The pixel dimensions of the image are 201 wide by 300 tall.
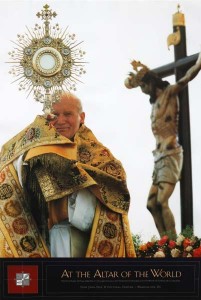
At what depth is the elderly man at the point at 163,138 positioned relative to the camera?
5738 millimetres

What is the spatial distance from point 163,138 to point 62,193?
0.84 metres

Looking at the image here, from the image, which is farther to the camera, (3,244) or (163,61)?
(163,61)

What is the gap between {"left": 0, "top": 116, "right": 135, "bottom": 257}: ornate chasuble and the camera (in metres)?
5.44

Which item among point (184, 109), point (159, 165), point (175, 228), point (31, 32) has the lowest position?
point (175, 228)

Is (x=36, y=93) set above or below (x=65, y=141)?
above

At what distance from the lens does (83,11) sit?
5754 millimetres

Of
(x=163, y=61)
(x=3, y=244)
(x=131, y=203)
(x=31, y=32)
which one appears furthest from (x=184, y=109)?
(x=3, y=244)

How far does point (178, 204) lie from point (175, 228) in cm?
17

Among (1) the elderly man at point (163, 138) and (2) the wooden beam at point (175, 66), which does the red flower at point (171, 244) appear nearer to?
(1) the elderly man at point (163, 138)

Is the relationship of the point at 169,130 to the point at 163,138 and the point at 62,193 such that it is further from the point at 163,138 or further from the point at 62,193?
the point at 62,193
